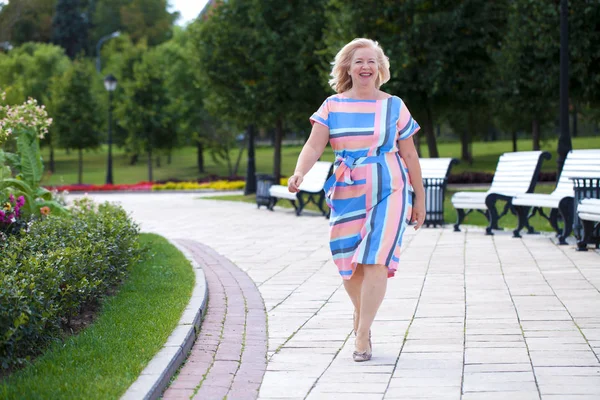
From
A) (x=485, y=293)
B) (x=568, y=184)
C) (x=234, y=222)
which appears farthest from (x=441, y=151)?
→ (x=485, y=293)

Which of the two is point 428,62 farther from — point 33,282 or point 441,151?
point 441,151

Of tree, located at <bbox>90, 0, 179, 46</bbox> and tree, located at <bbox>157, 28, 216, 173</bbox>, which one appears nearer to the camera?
tree, located at <bbox>157, 28, 216, 173</bbox>

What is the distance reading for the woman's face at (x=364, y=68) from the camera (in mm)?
5844

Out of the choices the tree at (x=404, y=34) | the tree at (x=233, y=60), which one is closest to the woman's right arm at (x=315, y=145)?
the tree at (x=404, y=34)

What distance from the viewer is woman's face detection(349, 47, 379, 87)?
19.2 ft

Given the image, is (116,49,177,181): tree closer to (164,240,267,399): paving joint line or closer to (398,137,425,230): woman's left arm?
(164,240,267,399): paving joint line

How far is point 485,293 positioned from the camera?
8.34m

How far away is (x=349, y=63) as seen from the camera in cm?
595

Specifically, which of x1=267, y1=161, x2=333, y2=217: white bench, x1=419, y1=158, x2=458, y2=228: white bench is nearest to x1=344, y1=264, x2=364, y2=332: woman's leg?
x1=419, y1=158, x2=458, y2=228: white bench

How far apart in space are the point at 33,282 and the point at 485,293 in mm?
4296

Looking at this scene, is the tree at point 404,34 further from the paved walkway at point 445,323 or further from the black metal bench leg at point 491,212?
the paved walkway at point 445,323

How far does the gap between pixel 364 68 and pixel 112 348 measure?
226 cm

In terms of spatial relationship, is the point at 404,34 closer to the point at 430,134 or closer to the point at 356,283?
the point at 430,134

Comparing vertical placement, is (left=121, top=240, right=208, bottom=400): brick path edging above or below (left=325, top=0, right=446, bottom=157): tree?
below
